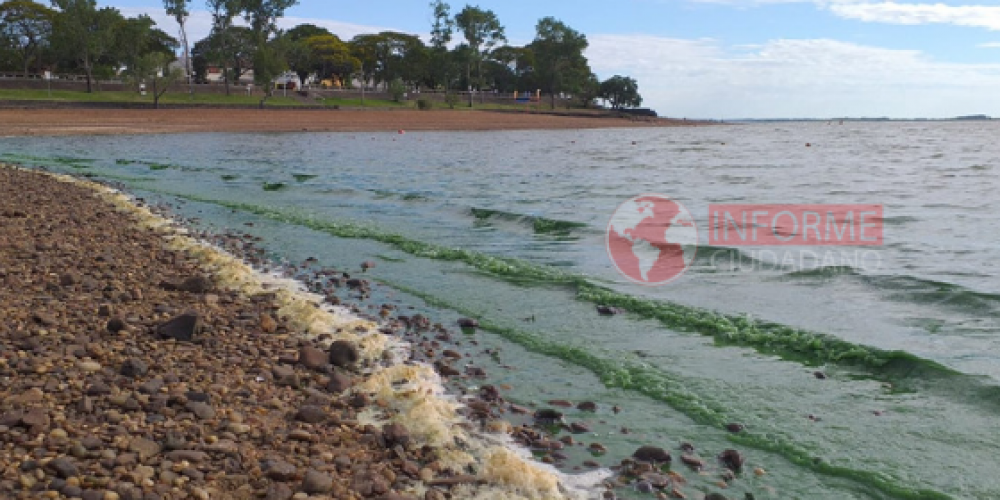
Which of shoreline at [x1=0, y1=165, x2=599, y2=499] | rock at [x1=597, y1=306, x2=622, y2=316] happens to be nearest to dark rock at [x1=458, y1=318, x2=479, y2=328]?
shoreline at [x1=0, y1=165, x2=599, y2=499]

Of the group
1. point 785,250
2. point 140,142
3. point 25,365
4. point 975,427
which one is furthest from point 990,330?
point 140,142

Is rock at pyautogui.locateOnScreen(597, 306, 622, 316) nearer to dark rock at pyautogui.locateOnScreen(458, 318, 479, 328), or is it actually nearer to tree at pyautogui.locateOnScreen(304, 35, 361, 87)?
Answer: dark rock at pyautogui.locateOnScreen(458, 318, 479, 328)

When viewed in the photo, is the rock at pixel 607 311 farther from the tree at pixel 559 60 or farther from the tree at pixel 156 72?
the tree at pixel 559 60

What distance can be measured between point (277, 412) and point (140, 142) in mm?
41021

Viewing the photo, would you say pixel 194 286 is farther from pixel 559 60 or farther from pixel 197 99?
pixel 559 60

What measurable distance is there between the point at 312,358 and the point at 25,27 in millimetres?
93519

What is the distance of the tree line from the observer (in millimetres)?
77812

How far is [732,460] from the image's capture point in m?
5.05

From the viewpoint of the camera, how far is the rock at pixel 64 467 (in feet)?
12.5

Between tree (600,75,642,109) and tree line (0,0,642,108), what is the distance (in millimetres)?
212

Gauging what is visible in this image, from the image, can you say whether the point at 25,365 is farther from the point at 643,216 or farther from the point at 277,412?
the point at 643,216

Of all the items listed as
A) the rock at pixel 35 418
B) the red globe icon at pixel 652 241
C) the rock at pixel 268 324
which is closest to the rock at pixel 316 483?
the rock at pixel 35 418

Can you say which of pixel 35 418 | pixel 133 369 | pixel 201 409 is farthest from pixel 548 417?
pixel 35 418

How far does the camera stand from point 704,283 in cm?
1052
